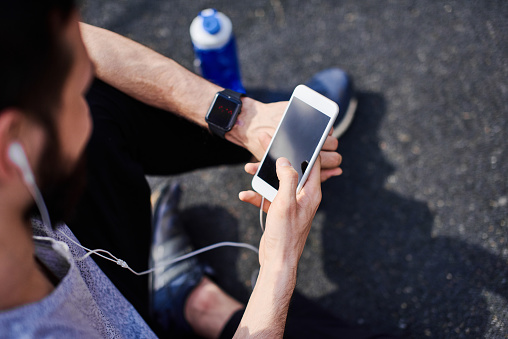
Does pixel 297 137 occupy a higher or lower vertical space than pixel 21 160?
higher

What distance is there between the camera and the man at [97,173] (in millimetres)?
605

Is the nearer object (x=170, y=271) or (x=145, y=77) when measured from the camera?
(x=145, y=77)

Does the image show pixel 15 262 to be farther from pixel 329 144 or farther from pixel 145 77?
pixel 329 144

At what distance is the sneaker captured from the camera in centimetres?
176

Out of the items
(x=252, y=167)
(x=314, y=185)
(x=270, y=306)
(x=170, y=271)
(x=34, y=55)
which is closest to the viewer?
(x=34, y=55)

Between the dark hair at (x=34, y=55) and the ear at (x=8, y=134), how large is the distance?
1cm

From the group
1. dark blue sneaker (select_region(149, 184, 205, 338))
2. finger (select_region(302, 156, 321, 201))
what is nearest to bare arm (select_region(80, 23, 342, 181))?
finger (select_region(302, 156, 321, 201))

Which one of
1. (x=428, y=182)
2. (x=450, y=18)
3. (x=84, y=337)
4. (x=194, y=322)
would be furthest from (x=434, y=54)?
(x=84, y=337)

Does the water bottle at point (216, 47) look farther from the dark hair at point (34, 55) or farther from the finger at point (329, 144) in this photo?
the dark hair at point (34, 55)

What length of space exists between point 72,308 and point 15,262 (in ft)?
0.47

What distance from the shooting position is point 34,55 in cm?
58

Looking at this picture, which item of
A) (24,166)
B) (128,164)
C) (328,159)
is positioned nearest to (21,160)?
(24,166)

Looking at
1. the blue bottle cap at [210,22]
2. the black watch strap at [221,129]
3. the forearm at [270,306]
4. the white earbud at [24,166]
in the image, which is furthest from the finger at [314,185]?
the blue bottle cap at [210,22]

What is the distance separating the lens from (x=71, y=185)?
0.75 meters
